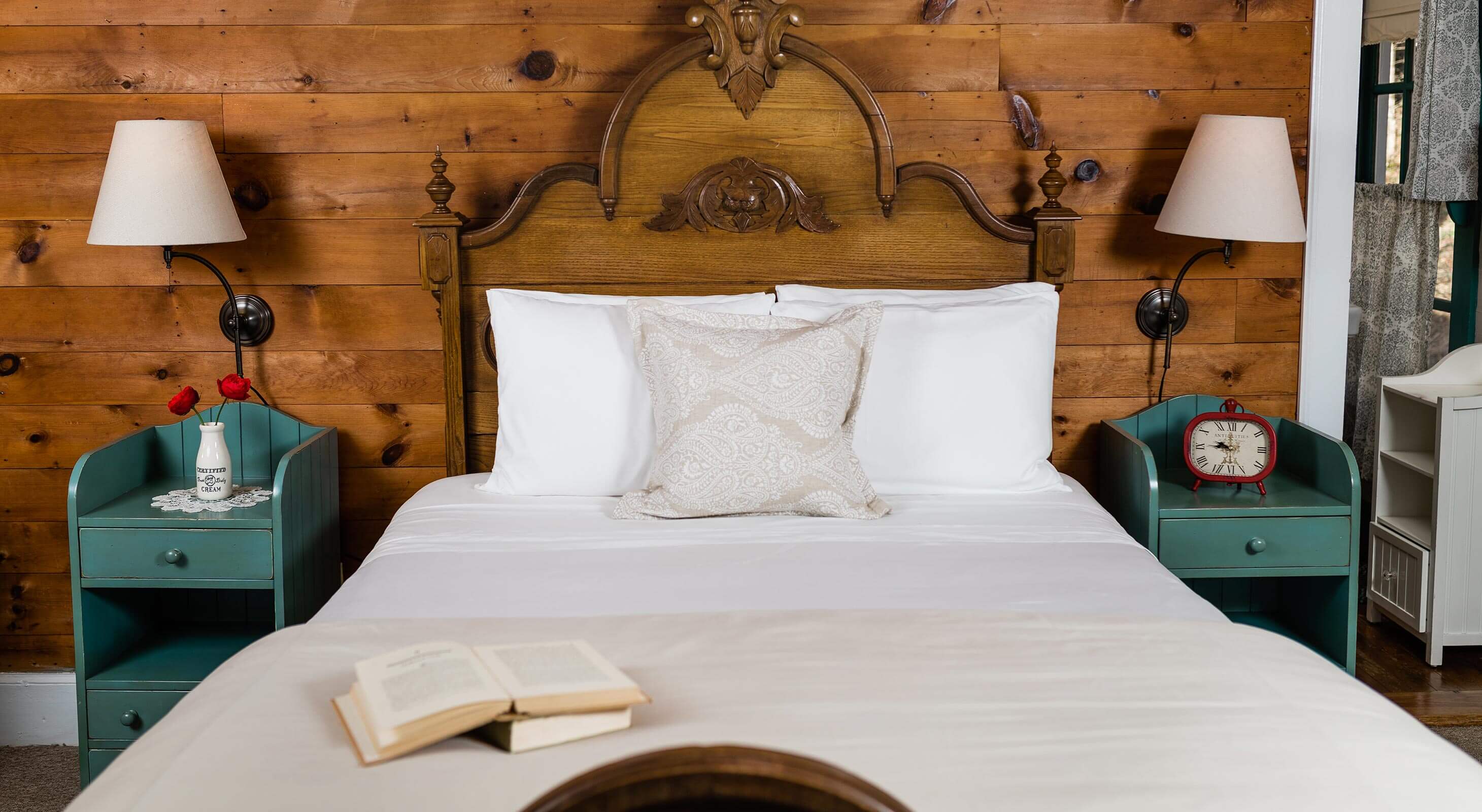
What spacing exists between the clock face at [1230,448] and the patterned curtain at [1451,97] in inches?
75.5

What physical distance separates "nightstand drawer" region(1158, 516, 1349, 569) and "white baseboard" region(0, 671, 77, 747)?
2597 millimetres

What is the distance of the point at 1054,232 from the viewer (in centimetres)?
260

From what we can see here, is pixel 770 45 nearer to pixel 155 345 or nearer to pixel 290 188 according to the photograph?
pixel 290 188

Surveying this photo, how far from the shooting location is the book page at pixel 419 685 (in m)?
1.18

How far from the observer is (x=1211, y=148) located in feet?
8.22

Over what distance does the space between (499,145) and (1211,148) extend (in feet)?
5.27

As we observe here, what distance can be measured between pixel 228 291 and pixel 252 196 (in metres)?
0.24

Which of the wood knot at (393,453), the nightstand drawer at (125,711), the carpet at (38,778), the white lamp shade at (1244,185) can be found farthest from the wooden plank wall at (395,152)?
the nightstand drawer at (125,711)

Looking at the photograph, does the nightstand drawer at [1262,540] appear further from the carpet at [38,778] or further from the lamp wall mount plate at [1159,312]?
the carpet at [38,778]

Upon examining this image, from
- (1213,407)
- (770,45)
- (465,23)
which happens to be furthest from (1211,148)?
(465,23)

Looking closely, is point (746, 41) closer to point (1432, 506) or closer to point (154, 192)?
point (154, 192)

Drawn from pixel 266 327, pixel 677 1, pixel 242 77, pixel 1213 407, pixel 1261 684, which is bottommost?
pixel 1261 684

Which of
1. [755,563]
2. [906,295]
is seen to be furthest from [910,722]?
[906,295]

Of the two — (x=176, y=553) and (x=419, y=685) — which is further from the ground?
(x=419, y=685)
